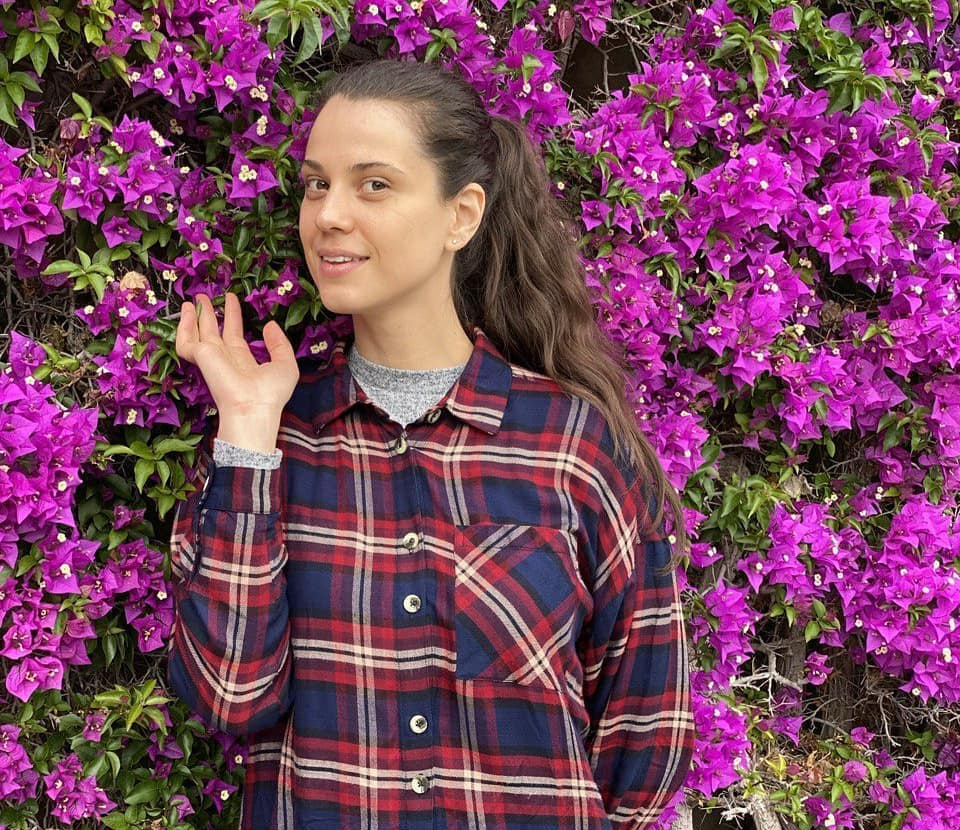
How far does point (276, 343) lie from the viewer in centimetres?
177

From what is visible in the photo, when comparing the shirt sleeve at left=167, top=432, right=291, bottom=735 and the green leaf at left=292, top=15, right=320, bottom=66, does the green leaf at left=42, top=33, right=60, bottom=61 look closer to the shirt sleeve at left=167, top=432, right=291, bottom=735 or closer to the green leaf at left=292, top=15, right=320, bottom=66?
the green leaf at left=292, top=15, right=320, bottom=66

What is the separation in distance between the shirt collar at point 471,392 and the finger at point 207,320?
0.21 metres

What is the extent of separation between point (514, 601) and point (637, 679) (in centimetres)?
35

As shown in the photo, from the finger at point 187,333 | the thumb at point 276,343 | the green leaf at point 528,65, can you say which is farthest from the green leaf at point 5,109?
the green leaf at point 528,65

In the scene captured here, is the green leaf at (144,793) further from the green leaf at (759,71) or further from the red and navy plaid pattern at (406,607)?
the green leaf at (759,71)

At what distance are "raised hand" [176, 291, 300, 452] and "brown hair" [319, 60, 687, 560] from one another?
1.22 feet

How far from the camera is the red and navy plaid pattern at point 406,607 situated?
163 cm

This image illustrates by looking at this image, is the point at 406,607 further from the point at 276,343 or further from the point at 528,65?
the point at 528,65

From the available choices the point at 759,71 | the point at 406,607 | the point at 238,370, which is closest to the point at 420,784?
the point at 406,607

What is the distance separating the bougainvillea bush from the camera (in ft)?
5.56

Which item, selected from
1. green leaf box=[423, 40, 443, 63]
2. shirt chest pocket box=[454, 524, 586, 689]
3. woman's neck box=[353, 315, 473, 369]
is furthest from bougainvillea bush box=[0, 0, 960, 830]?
shirt chest pocket box=[454, 524, 586, 689]

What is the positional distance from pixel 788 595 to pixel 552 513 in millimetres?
856

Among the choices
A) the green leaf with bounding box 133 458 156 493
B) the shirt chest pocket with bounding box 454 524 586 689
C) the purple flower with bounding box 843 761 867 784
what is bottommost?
the purple flower with bounding box 843 761 867 784

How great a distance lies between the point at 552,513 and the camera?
1747mm
